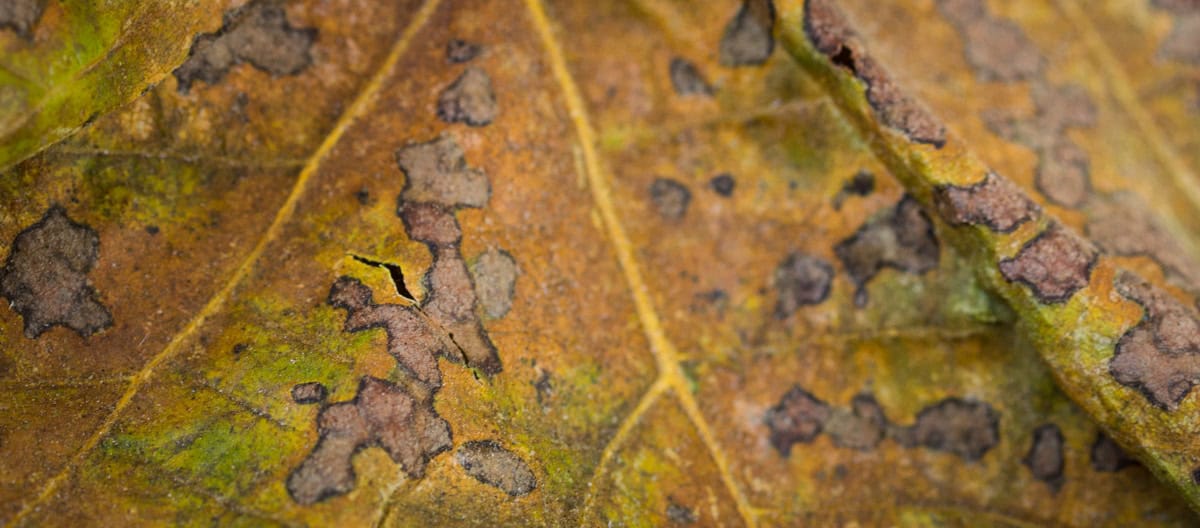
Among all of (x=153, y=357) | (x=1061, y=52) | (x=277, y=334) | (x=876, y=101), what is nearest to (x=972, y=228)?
(x=876, y=101)

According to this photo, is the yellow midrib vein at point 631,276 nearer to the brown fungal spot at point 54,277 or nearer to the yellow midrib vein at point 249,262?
the yellow midrib vein at point 249,262

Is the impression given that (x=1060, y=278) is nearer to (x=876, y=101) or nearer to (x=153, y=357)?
(x=876, y=101)

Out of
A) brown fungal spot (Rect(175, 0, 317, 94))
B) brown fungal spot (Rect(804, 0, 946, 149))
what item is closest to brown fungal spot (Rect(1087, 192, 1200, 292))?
brown fungal spot (Rect(804, 0, 946, 149))

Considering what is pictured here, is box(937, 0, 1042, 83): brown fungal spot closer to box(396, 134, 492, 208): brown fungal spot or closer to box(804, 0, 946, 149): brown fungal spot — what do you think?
box(804, 0, 946, 149): brown fungal spot

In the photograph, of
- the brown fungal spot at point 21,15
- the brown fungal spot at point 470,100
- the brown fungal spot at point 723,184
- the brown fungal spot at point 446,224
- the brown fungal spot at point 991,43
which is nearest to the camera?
the brown fungal spot at point 21,15

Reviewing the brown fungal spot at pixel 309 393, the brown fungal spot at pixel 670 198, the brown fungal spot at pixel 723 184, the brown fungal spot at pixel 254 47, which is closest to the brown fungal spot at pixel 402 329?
the brown fungal spot at pixel 309 393

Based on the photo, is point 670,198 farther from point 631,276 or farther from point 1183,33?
point 1183,33
